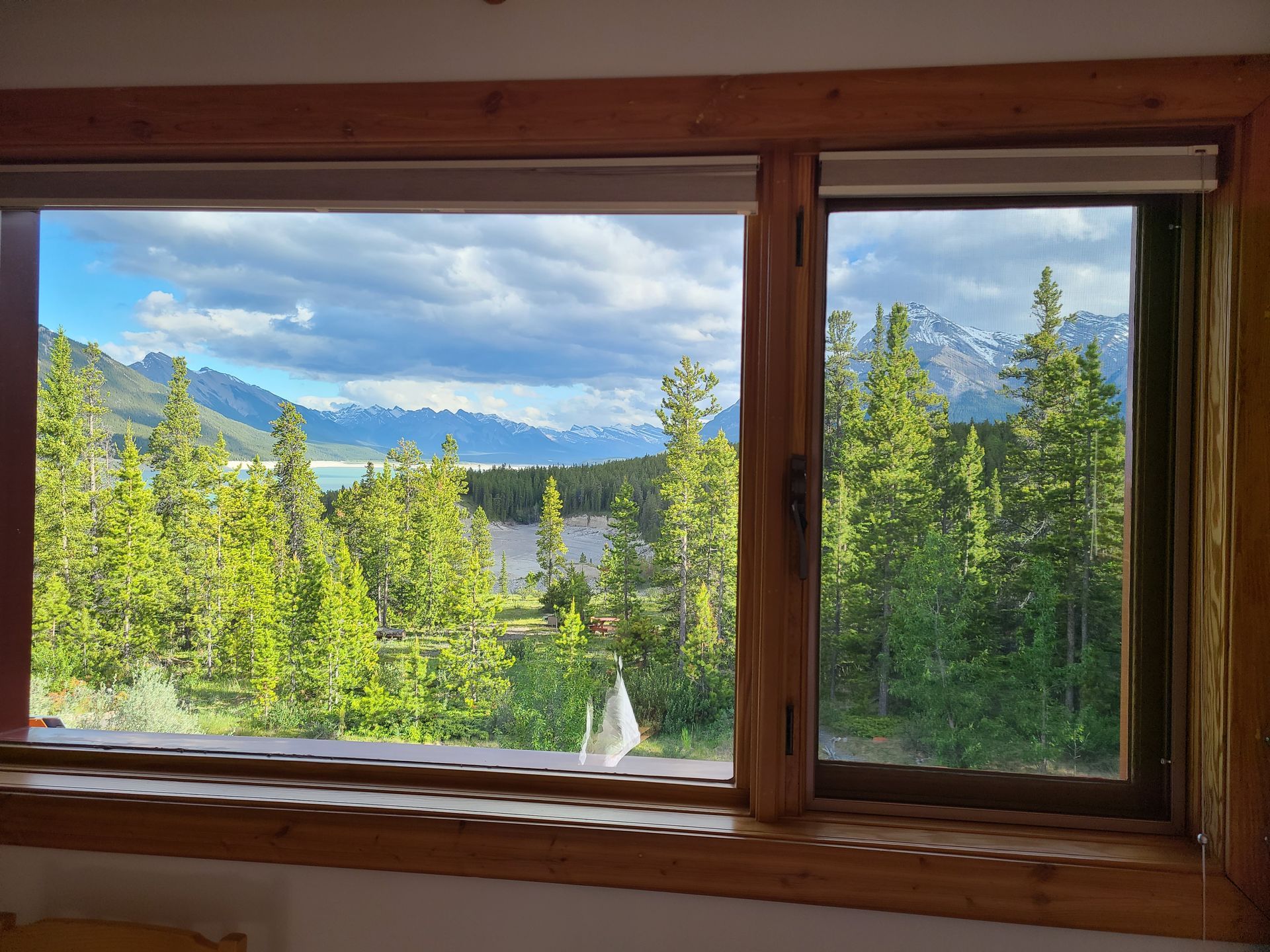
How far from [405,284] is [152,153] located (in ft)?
1.89

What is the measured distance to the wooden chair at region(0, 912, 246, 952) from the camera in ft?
3.85

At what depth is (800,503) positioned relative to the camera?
1298 millimetres

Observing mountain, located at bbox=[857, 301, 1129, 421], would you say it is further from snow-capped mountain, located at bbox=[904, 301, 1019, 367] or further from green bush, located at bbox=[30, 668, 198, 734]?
green bush, located at bbox=[30, 668, 198, 734]

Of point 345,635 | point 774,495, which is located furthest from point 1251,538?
point 345,635

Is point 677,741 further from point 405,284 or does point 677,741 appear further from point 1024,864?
point 405,284

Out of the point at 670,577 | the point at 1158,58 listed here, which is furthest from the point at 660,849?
the point at 1158,58

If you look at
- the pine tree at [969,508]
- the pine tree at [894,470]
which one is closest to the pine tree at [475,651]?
the pine tree at [894,470]

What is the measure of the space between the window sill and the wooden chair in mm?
177

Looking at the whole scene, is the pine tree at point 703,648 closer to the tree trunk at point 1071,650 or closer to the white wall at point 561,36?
the tree trunk at point 1071,650

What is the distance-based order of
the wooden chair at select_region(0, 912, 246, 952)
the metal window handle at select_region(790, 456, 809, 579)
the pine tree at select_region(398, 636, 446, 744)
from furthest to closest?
the pine tree at select_region(398, 636, 446, 744), the metal window handle at select_region(790, 456, 809, 579), the wooden chair at select_region(0, 912, 246, 952)

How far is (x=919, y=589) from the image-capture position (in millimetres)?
1368

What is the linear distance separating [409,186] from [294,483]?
0.70 metres

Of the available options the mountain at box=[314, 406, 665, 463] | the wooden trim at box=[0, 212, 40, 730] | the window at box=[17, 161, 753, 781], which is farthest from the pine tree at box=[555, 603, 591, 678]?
the wooden trim at box=[0, 212, 40, 730]

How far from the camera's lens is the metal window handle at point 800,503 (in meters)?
1.29
